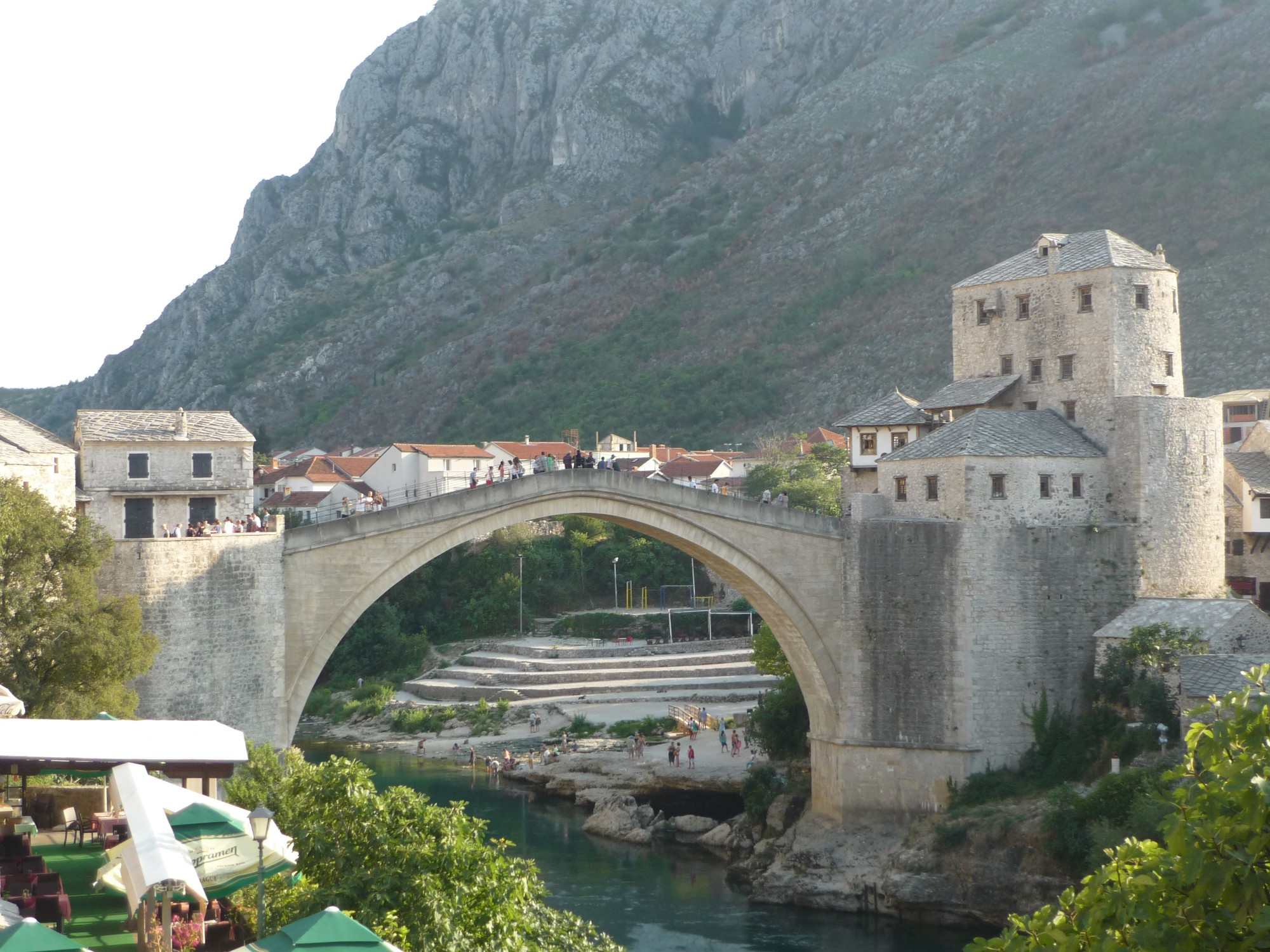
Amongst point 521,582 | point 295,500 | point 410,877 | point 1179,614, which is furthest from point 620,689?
point 410,877

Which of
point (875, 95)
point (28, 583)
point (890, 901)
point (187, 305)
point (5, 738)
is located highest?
point (875, 95)

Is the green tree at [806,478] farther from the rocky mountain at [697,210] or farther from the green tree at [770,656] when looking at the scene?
the green tree at [770,656]

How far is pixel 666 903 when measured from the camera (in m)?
33.2

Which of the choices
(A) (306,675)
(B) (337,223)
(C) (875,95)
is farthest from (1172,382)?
(B) (337,223)

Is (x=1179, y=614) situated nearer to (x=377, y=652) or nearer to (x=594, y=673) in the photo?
(x=594, y=673)

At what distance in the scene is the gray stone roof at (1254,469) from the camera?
137 ft

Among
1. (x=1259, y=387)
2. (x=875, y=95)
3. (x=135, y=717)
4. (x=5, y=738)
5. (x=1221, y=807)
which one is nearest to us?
(x=1221, y=807)

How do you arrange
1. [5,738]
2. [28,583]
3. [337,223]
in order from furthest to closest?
[337,223], [28,583], [5,738]

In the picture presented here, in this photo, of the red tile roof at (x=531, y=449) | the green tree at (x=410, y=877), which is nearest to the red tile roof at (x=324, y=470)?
the red tile roof at (x=531, y=449)

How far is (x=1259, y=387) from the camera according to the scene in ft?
211

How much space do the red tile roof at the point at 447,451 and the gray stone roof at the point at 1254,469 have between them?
127 ft

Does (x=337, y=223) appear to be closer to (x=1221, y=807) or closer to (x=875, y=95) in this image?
(x=875, y=95)

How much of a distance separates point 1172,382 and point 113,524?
2448 centimetres

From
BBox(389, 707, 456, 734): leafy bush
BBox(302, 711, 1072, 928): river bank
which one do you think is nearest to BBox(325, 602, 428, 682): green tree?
BBox(389, 707, 456, 734): leafy bush
